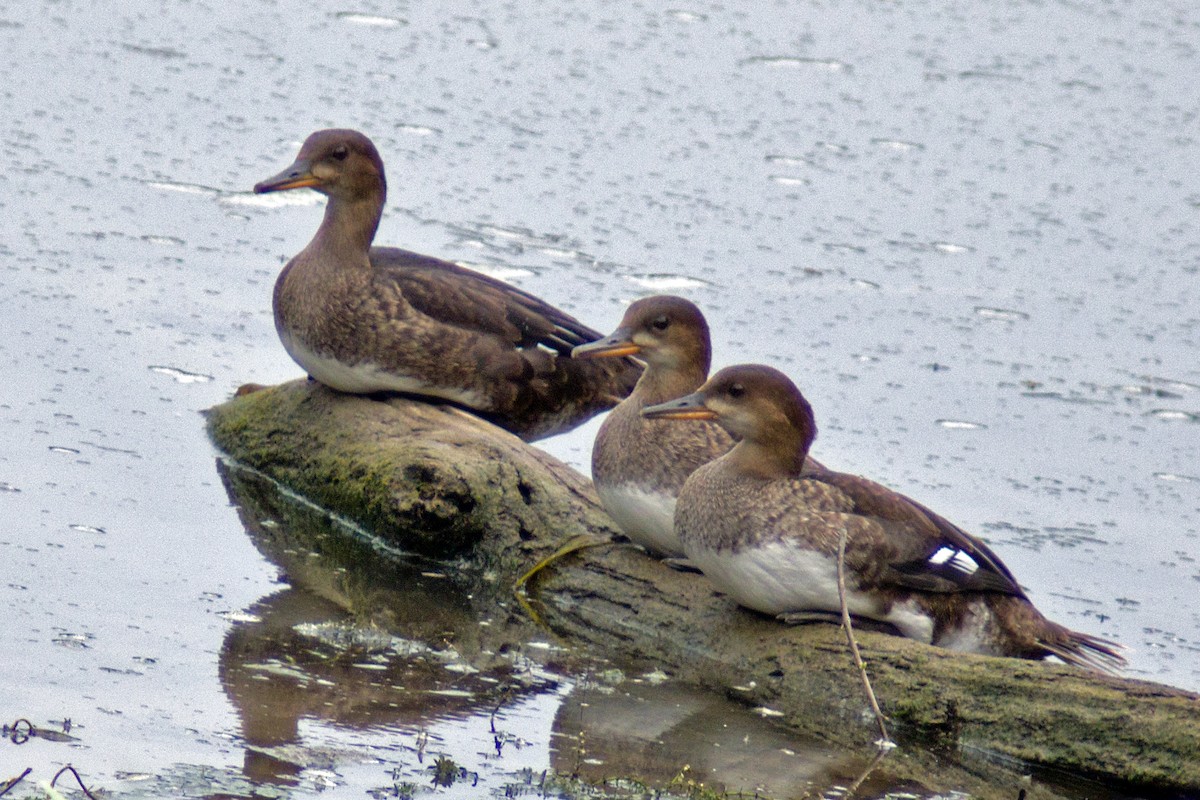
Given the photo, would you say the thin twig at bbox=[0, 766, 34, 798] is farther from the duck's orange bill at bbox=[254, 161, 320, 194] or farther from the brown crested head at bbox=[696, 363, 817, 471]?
the duck's orange bill at bbox=[254, 161, 320, 194]

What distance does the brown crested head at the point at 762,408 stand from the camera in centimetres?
591

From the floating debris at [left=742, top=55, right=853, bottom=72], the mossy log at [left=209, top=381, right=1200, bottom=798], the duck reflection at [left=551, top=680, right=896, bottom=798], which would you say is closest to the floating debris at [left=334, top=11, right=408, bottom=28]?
the floating debris at [left=742, top=55, right=853, bottom=72]

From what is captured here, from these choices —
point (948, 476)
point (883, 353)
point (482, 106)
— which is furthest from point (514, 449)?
point (482, 106)

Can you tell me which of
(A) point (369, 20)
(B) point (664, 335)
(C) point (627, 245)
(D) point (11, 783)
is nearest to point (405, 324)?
(B) point (664, 335)

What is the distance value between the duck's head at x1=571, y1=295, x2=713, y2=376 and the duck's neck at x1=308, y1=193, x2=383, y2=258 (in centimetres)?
128

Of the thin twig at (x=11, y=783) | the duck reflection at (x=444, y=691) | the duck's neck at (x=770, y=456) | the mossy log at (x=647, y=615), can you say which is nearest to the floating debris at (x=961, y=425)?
the mossy log at (x=647, y=615)

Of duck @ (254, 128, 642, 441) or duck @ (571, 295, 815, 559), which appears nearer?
duck @ (571, 295, 815, 559)

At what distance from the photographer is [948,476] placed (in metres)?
7.75

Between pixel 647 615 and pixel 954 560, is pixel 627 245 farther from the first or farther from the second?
pixel 954 560

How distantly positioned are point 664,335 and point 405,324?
1158 mm

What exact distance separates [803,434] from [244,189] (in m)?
4.88

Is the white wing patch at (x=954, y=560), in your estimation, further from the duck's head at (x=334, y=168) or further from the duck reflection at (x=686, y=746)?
the duck's head at (x=334, y=168)

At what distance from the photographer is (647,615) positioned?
237 inches

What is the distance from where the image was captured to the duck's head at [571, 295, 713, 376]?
6.59 meters
